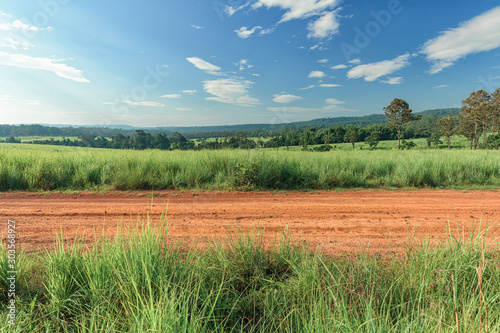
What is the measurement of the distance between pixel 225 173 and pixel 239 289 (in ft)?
20.7

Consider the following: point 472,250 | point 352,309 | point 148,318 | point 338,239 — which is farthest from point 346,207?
point 148,318

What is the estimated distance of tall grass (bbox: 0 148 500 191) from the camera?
7.66 meters

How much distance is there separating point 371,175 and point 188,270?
8834 mm

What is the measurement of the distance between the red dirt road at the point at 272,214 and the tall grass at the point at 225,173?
85 centimetres

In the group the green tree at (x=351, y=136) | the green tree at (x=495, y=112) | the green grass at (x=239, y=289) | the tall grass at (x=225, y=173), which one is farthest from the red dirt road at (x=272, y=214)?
the green tree at (x=351, y=136)

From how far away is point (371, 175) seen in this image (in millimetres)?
9016

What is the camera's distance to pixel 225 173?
8516 mm

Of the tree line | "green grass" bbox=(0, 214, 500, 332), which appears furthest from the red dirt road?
the tree line

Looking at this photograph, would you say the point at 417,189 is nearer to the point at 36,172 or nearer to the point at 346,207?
the point at 346,207

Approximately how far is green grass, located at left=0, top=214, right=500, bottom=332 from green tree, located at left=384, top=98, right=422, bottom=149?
49134 millimetres

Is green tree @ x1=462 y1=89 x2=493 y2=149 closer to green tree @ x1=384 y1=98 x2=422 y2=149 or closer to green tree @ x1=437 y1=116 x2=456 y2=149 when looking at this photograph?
green tree @ x1=437 y1=116 x2=456 y2=149

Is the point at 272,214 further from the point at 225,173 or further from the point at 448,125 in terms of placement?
the point at 448,125

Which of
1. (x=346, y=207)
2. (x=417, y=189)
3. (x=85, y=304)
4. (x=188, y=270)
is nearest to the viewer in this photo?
(x=85, y=304)

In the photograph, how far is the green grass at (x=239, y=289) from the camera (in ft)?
5.84
